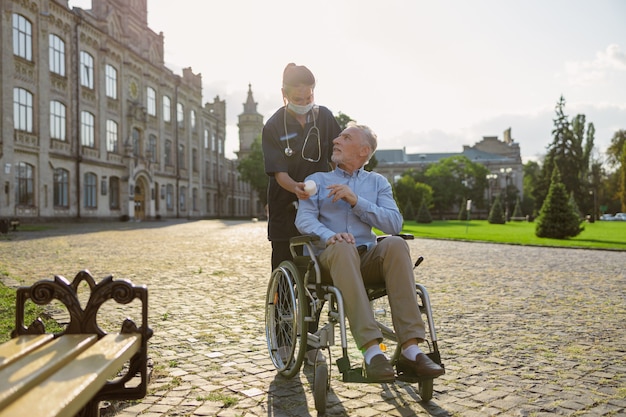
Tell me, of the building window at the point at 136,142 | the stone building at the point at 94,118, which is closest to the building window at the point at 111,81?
the stone building at the point at 94,118

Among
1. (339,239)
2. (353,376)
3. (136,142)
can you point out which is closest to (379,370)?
(353,376)

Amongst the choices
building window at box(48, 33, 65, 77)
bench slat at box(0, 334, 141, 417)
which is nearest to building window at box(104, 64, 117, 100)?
building window at box(48, 33, 65, 77)

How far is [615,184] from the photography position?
238ft

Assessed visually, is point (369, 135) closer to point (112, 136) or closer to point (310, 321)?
point (310, 321)

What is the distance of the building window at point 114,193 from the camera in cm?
4191

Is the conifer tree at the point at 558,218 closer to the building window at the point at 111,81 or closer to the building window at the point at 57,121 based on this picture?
the building window at the point at 57,121

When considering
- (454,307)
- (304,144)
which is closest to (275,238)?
(304,144)

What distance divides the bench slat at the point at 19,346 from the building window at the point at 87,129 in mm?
38805

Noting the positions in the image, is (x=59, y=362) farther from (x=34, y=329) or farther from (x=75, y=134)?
(x=75, y=134)

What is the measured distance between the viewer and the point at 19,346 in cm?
210

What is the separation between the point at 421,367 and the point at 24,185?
111 feet

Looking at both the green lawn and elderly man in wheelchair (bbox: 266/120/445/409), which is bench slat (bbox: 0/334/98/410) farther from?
the green lawn

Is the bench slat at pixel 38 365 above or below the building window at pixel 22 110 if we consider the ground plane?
below

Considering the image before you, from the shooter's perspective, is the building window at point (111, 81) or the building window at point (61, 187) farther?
the building window at point (111, 81)
